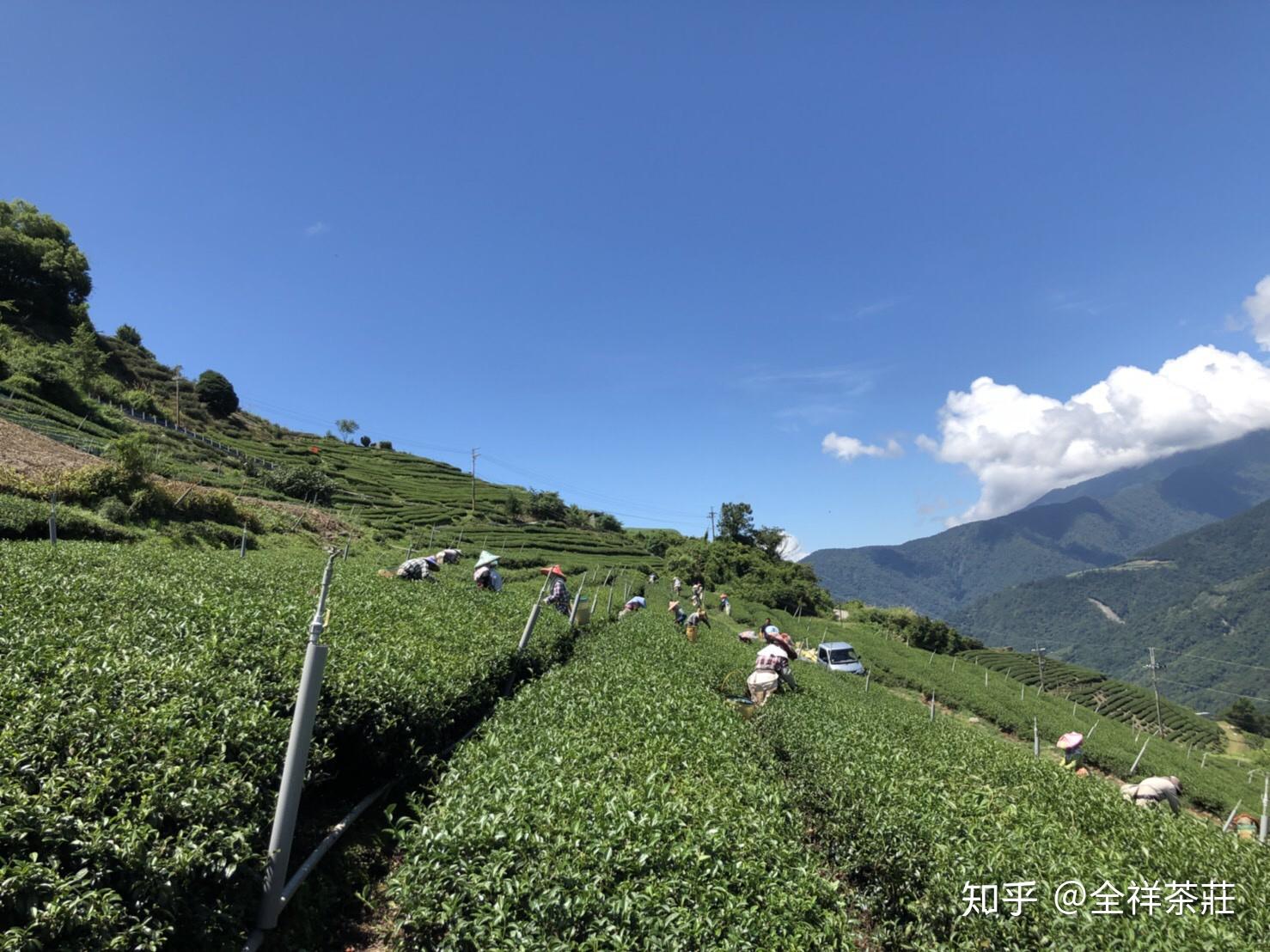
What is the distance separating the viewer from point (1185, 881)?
4.56m

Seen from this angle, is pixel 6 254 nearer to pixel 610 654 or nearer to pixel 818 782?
pixel 610 654

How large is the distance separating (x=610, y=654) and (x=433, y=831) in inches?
304

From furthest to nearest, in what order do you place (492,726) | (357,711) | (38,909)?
(492,726) → (357,711) → (38,909)

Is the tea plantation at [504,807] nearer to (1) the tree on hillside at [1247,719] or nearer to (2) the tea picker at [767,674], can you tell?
(2) the tea picker at [767,674]

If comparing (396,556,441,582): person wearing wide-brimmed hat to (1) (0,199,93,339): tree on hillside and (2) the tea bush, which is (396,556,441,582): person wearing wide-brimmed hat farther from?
(1) (0,199,93,339): tree on hillside

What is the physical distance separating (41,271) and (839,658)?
7890 cm

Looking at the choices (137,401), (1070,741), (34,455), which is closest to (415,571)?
(1070,741)

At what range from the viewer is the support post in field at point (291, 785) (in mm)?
3844

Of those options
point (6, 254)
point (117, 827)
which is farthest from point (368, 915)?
point (6, 254)

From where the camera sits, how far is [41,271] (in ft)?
185

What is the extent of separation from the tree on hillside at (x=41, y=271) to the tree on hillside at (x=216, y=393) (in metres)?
11.0

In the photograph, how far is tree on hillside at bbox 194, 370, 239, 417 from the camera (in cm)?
6322

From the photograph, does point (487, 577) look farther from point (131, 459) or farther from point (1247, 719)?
point (1247, 719)

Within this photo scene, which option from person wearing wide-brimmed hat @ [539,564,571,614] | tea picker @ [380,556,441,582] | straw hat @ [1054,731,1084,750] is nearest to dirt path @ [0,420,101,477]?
tea picker @ [380,556,441,582]
